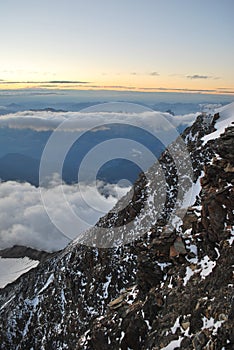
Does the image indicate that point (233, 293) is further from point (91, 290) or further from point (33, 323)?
point (33, 323)

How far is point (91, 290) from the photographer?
155ft

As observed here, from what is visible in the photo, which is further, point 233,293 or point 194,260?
point 194,260

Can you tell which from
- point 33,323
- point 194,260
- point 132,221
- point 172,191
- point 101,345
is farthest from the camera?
point 33,323

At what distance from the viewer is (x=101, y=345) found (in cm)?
2864

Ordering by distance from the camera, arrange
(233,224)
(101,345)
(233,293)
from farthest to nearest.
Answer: (101,345)
(233,224)
(233,293)

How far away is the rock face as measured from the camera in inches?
818

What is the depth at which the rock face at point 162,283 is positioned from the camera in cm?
2078

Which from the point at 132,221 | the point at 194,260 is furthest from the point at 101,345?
the point at 132,221

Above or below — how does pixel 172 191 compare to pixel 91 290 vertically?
above

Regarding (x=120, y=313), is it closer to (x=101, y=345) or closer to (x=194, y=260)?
(x=101, y=345)

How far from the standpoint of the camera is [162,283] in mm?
28750

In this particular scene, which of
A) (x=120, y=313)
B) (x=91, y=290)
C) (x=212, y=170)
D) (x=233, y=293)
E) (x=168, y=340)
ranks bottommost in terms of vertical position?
(x=91, y=290)

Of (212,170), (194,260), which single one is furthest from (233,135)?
(194,260)

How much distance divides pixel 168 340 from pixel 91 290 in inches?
1109
